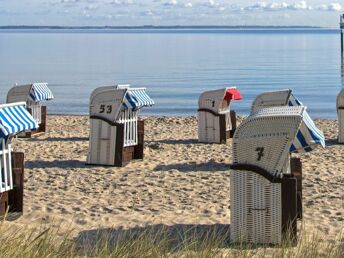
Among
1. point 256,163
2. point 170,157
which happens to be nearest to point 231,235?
point 256,163

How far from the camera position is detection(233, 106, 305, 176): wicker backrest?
6.77m

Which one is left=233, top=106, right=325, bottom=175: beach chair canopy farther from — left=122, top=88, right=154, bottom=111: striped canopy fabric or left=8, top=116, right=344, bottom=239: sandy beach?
left=122, top=88, right=154, bottom=111: striped canopy fabric

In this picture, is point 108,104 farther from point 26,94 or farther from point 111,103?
point 26,94

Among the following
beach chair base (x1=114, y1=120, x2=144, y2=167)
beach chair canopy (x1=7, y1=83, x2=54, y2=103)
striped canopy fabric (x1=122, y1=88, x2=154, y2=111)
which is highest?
beach chair canopy (x1=7, y1=83, x2=54, y2=103)

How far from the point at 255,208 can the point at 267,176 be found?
0.32m

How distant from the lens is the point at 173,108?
28.4 m

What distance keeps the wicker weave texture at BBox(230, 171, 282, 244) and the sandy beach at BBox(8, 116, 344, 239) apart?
2.57ft

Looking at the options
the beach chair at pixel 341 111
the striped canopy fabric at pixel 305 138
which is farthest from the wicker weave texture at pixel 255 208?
the beach chair at pixel 341 111

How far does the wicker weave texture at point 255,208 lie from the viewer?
269 inches

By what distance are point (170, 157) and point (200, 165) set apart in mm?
1011

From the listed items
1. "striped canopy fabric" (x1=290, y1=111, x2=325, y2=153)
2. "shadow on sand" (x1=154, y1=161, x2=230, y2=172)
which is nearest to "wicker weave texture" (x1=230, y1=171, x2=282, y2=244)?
"striped canopy fabric" (x1=290, y1=111, x2=325, y2=153)

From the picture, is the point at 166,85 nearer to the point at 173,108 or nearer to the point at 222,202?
the point at 173,108

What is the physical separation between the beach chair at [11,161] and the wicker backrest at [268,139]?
229 cm

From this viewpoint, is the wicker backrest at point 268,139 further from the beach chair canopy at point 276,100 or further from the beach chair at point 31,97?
the beach chair at point 31,97
